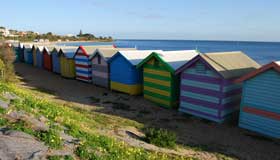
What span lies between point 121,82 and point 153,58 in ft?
12.7

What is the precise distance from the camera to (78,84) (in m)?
23.9

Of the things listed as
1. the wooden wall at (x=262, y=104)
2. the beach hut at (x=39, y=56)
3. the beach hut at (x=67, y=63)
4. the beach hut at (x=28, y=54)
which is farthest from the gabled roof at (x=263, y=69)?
the beach hut at (x=28, y=54)

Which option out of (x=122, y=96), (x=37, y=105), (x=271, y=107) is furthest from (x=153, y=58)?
(x=37, y=105)

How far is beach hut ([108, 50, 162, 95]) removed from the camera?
19406mm

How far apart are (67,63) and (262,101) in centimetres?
1993

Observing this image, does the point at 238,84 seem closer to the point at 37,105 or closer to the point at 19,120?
the point at 37,105

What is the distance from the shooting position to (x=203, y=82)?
14500 mm

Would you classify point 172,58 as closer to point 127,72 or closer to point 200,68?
point 127,72

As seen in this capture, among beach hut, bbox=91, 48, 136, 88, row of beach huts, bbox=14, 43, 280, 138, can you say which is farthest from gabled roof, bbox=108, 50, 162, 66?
beach hut, bbox=91, 48, 136, 88

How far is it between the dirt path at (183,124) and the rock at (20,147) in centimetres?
652

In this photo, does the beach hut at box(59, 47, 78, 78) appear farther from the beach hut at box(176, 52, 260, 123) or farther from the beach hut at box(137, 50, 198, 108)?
the beach hut at box(176, 52, 260, 123)

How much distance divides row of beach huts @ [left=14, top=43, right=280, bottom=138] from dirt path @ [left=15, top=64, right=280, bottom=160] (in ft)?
A: 2.18

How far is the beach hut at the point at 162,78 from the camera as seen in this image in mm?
16578

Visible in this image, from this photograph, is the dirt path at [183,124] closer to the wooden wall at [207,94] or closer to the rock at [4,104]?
the wooden wall at [207,94]
